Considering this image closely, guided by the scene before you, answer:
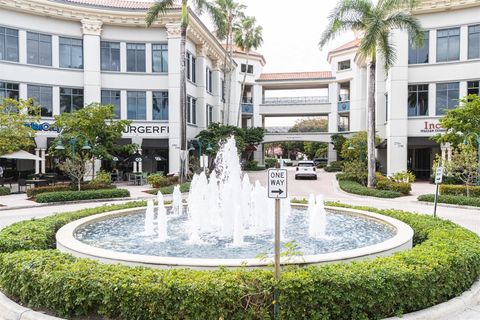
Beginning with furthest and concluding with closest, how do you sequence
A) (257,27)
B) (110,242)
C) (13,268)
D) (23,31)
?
(257,27) → (23,31) → (110,242) → (13,268)

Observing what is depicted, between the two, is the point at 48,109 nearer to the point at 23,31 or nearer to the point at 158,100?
the point at 23,31

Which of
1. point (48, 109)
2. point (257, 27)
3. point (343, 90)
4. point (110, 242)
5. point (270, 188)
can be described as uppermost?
point (257, 27)

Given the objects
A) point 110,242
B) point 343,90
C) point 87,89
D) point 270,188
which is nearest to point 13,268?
point 110,242

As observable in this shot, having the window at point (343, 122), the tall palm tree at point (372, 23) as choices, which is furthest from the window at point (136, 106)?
the window at point (343, 122)

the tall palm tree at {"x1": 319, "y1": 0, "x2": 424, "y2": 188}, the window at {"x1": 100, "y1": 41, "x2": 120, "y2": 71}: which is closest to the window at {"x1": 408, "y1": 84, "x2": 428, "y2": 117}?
the tall palm tree at {"x1": 319, "y1": 0, "x2": 424, "y2": 188}

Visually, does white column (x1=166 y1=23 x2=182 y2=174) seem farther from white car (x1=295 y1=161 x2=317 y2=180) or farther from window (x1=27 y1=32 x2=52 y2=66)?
white car (x1=295 y1=161 x2=317 y2=180)

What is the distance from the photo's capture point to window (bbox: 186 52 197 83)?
34844 millimetres

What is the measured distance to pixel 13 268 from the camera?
6.07m

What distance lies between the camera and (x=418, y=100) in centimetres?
3114

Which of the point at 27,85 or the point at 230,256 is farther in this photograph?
→ the point at 27,85

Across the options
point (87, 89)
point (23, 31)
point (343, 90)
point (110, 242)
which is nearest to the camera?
point (110, 242)

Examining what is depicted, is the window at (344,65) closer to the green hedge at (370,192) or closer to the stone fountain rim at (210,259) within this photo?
the green hedge at (370,192)

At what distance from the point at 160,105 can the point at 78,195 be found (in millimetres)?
13892

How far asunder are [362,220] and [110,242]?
7591mm
